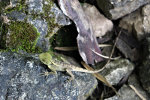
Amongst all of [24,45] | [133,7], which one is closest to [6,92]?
[24,45]

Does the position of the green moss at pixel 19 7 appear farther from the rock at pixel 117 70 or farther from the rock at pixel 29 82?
the rock at pixel 117 70

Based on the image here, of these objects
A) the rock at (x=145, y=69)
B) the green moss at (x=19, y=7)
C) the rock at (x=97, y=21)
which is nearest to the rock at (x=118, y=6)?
the rock at (x=97, y=21)

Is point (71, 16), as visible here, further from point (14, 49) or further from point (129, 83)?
point (129, 83)

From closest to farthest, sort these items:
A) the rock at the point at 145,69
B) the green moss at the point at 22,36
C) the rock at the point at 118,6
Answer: the green moss at the point at 22,36
the rock at the point at 118,6
the rock at the point at 145,69

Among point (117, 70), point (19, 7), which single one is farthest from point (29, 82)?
point (117, 70)

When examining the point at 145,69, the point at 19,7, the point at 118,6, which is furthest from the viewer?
the point at 145,69

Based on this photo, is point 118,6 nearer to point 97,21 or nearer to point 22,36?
point 97,21

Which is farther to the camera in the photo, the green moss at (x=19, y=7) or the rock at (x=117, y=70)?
the rock at (x=117, y=70)
